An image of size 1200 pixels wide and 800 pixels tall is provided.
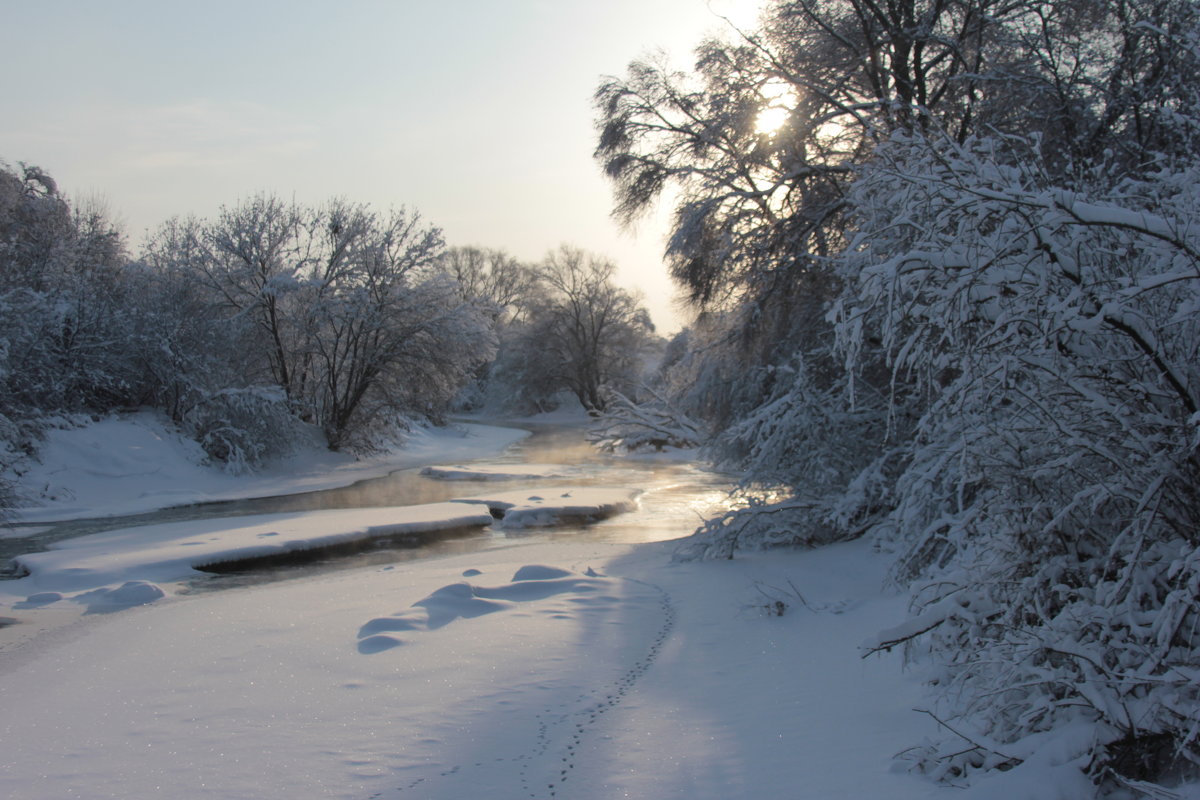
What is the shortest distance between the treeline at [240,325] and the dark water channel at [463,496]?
12.1 feet

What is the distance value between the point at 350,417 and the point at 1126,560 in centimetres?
2554

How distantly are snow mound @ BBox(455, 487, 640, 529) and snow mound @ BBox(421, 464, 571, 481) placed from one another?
318cm

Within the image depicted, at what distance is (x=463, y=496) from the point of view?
17.5 metres

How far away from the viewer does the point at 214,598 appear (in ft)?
28.8

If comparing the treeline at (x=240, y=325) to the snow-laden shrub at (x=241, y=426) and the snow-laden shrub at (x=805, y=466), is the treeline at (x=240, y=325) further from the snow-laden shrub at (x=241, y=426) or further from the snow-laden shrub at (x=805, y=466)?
the snow-laden shrub at (x=805, y=466)

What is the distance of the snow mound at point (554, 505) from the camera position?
14.6 metres

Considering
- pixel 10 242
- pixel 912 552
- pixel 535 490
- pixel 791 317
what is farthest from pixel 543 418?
pixel 912 552

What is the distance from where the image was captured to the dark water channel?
1167cm

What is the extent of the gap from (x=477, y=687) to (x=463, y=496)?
1218cm

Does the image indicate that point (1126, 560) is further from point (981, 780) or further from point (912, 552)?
point (912, 552)

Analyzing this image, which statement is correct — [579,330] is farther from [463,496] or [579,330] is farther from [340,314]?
[463,496]

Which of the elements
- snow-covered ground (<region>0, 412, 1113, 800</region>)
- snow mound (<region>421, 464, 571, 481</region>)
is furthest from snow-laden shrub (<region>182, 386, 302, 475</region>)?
snow-covered ground (<region>0, 412, 1113, 800</region>)

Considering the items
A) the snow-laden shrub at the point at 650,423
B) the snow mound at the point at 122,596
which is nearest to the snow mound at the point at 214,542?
the snow mound at the point at 122,596

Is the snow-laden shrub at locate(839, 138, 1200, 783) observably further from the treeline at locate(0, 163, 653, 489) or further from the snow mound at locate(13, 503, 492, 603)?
the treeline at locate(0, 163, 653, 489)
